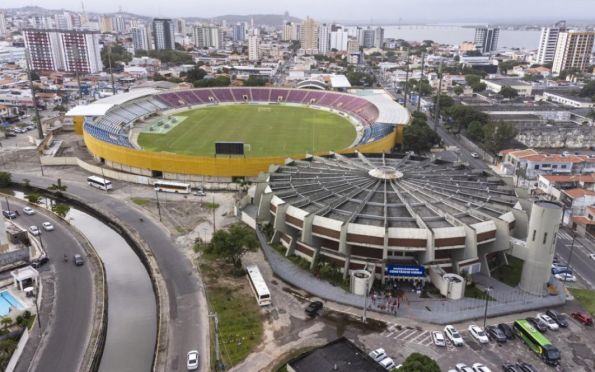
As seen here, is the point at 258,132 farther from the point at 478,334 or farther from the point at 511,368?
the point at 511,368

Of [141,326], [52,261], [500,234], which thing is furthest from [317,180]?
[52,261]

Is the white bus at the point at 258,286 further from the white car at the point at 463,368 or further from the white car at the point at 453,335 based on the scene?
the white car at the point at 463,368

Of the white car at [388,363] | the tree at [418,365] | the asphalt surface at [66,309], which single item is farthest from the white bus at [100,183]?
the tree at [418,365]

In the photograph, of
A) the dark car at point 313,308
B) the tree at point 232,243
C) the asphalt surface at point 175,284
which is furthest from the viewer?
the tree at point 232,243

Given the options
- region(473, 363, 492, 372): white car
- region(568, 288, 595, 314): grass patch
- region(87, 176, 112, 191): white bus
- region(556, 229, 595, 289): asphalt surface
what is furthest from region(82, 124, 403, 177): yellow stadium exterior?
region(473, 363, 492, 372): white car

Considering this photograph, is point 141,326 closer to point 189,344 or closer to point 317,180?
point 189,344

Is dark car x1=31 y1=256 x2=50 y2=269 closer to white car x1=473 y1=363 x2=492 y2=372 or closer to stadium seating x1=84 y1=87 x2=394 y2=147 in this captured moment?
stadium seating x1=84 y1=87 x2=394 y2=147
